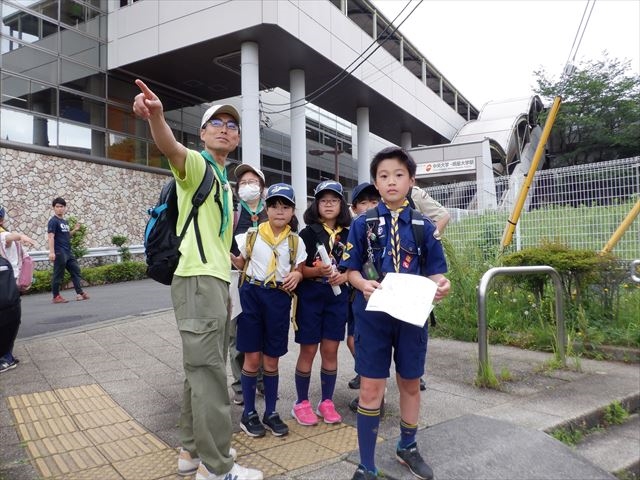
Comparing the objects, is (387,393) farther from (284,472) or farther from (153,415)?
(153,415)

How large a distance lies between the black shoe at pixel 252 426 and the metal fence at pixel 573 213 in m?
5.45

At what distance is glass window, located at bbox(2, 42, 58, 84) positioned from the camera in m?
13.3

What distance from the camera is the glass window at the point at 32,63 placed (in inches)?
523

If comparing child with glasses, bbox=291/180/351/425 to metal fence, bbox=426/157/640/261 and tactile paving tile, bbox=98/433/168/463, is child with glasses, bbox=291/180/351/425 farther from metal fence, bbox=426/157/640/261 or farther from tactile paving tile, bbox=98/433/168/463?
metal fence, bbox=426/157/640/261

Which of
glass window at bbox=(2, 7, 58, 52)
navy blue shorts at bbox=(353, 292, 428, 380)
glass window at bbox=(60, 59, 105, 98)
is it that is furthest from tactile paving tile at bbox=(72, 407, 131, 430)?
glass window at bbox=(60, 59, 105, 98)

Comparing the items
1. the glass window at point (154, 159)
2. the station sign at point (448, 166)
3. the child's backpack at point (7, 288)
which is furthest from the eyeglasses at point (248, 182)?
the station sign at point (448, 166)

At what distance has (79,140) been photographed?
15.0 metres

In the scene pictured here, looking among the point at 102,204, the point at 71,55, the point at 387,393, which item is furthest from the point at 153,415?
the point at 71,55

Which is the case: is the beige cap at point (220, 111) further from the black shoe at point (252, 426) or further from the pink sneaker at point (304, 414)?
the pink sneaker at point (304, 414)

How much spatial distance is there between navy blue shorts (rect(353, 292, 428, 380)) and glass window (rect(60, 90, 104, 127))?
49.3 feet

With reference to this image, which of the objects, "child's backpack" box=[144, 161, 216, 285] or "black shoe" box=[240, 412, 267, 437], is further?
"black shoe" box=[240, 412, 267, 437]

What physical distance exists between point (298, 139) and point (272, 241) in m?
14.5

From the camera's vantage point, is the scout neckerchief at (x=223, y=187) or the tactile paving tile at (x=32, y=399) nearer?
the scout neckerchief at (x=223, y=187)

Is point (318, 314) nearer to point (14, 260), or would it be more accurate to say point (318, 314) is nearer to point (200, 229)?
point (200, 229)
